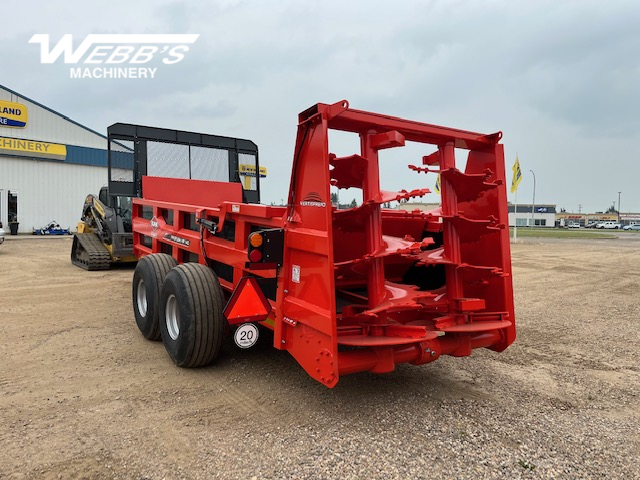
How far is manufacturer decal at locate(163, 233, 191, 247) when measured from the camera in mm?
4614

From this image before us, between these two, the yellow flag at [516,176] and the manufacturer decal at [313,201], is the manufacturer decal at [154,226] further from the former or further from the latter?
the yellow flag at [516,176]

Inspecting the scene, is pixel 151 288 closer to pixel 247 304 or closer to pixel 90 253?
pixel 247 304

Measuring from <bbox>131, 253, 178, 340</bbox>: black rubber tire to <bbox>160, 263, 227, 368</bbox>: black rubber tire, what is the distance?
1.97ft

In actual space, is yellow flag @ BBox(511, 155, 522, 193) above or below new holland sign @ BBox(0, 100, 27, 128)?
below

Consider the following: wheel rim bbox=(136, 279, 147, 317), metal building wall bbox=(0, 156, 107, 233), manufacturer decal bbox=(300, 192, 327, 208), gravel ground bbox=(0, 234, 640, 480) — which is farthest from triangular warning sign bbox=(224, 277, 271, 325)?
metal building wall bbox=(0, 156, 107, 233)

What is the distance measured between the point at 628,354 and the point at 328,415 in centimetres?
334

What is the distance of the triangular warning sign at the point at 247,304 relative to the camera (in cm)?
326

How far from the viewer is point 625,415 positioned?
312 cm

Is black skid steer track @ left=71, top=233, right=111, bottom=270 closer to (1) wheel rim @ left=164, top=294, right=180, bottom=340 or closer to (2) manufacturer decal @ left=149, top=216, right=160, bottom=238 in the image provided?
(2) manufacturer decal @ left=149, top=216, right=160, bottom=238

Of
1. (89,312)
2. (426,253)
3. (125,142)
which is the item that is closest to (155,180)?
(125,142)

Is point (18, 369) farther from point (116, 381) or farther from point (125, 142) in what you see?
point (125, 142)

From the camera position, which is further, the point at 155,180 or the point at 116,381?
the point at 155,180

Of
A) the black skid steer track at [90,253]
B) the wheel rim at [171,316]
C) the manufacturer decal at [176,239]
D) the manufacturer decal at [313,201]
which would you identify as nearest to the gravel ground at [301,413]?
the wheel rim at [171,316]

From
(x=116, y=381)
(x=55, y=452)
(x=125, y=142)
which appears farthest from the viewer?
(x=125, y=142)
